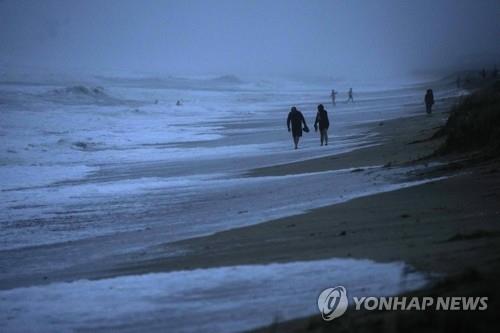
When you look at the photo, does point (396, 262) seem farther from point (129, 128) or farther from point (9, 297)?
point (129, 128)

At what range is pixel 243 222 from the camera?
8445mm

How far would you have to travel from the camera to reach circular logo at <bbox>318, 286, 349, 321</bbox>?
4.26 metres

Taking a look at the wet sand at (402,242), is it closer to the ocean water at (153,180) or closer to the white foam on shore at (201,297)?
the white foam on shore at (201,297)

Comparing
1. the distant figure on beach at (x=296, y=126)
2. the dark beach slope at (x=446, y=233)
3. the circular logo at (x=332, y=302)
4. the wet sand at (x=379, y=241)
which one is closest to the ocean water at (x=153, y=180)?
the distant figure on beach at (x=296, y=126)

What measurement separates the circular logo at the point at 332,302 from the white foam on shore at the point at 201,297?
63 millimetres

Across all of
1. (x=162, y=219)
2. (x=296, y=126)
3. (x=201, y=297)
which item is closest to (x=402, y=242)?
(x=201, y=297)

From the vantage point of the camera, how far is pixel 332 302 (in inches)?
178

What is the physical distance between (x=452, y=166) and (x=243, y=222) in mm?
3741

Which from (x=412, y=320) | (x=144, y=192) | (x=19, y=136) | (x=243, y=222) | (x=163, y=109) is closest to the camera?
(x=412, y=320)

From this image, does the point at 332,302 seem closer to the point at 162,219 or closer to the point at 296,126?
the point at 162,219

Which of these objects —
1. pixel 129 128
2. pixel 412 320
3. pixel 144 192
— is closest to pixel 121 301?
pixel 412 320

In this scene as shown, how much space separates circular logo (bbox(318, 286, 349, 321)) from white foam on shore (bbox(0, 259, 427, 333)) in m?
0.06

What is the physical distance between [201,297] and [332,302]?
1.15m

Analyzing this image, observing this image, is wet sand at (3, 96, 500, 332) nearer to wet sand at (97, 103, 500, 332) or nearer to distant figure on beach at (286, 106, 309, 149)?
wet sand at (97, 103, 500, 332)
